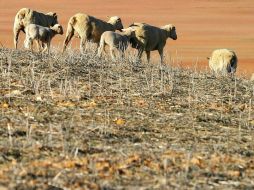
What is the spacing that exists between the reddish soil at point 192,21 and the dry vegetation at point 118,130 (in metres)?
4.99

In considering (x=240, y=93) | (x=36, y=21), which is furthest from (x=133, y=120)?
(x=36, y=21)

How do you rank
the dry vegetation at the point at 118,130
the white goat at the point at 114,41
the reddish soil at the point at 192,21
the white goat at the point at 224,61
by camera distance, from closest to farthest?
the dry vegetation at the point at 118,130, the white goat at the point at 114,41, the white goat at the point at 224,61, the reddish soil at the point at 192,21

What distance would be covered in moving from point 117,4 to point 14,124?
84825 mm

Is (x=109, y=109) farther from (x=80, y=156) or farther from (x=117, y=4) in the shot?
(x=117, y=4)

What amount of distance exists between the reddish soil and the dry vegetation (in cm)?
499

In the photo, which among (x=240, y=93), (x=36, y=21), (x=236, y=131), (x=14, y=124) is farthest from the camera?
(x=36, y=21)

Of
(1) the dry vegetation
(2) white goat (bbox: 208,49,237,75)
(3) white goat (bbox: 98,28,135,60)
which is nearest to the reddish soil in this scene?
(2) white goat (bbox: 208,49,237,75)

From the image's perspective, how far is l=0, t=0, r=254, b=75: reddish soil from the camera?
1379 inches

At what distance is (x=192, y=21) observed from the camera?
6212 centimetres

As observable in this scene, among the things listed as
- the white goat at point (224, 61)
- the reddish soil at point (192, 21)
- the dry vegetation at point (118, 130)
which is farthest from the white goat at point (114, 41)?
the dry vegetation at point (118, 130)

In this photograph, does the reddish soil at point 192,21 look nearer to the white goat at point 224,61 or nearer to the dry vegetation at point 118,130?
the white goat at point 224,61

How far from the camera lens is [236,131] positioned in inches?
282

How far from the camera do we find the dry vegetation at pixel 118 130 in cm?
522

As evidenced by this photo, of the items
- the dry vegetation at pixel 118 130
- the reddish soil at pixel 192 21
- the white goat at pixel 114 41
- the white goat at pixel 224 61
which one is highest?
the reddish soil at pixel 192 21
